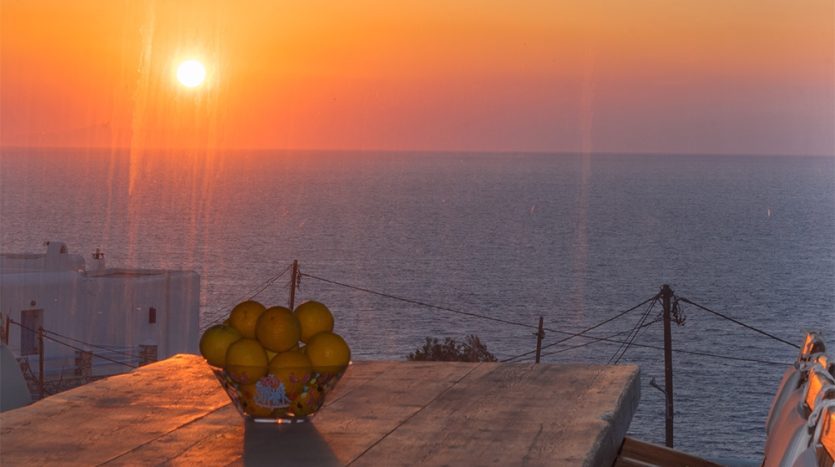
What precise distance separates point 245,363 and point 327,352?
130mm

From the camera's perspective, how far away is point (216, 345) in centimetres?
189

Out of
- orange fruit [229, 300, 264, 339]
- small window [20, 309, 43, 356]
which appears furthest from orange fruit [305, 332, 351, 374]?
small window [20, 309, 43, 356]

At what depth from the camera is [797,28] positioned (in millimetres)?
40469

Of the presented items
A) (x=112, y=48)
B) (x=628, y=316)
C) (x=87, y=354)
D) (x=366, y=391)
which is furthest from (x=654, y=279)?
(x=366, y=391)

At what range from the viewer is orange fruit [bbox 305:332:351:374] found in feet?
6.19

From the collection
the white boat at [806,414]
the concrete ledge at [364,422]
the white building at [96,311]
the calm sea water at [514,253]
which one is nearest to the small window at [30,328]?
the white building at [96,311]

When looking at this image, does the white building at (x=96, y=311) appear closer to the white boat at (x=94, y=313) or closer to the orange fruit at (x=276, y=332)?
the white boat at (x=94, y=313)

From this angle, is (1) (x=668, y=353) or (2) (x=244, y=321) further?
(1) (x=668, y=353)

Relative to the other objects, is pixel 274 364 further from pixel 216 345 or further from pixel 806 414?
pixel 806 414

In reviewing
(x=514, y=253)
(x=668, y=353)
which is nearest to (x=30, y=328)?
(x=668, y=353)

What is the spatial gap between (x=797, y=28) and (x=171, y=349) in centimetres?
2815

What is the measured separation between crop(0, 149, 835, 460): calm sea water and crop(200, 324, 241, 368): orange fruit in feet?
69.8

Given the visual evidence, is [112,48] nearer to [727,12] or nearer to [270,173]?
[727,12]

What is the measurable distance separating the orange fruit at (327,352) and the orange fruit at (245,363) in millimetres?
81
